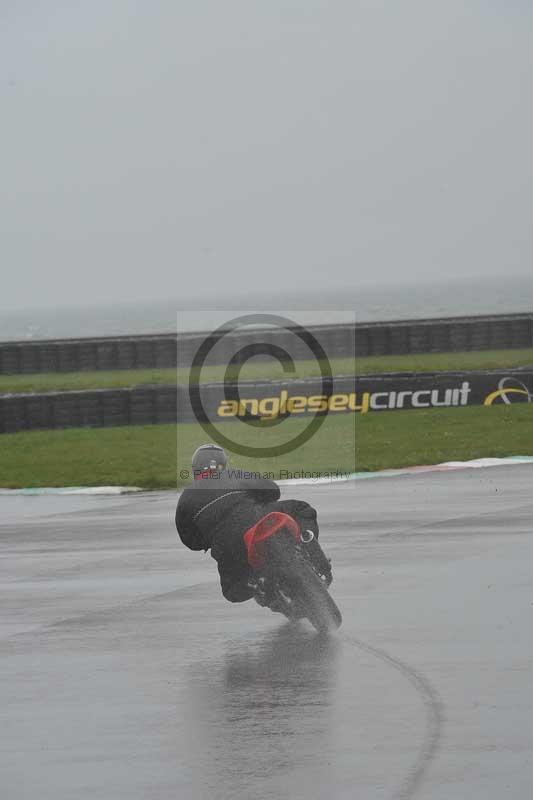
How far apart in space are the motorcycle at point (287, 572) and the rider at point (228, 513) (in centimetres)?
11

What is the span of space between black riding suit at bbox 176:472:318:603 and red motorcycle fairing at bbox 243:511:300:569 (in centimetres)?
8

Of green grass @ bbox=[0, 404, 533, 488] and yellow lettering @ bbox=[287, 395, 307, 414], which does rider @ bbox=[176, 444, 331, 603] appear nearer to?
green grass @ bbox=[0, 404, 533, 488]

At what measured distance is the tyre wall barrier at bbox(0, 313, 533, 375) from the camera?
33.3 m

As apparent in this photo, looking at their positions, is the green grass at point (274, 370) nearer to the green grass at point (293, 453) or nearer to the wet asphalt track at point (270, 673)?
the green grass at point (293, 453)

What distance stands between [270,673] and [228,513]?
1496 millimetres

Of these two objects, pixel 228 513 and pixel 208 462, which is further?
pixel 208 462

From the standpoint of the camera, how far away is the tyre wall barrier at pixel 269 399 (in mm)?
21375

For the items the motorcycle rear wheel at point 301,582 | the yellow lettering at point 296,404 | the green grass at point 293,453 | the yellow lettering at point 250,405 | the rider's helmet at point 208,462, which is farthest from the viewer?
the yellow lettering at point 296,404

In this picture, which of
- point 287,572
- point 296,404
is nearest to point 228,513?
point 287,572

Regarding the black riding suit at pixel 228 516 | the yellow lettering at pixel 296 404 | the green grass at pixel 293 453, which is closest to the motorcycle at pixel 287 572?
the black riding suit at pixel 228 516

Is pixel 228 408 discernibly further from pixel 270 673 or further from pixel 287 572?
pixel 270 673

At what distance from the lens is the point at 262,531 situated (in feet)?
28.6

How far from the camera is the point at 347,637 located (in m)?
8.41

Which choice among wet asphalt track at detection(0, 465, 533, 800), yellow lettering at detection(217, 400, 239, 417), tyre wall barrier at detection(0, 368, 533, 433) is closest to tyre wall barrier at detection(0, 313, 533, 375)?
tyre wall barrier at detection(0, 368, 533, 433)
